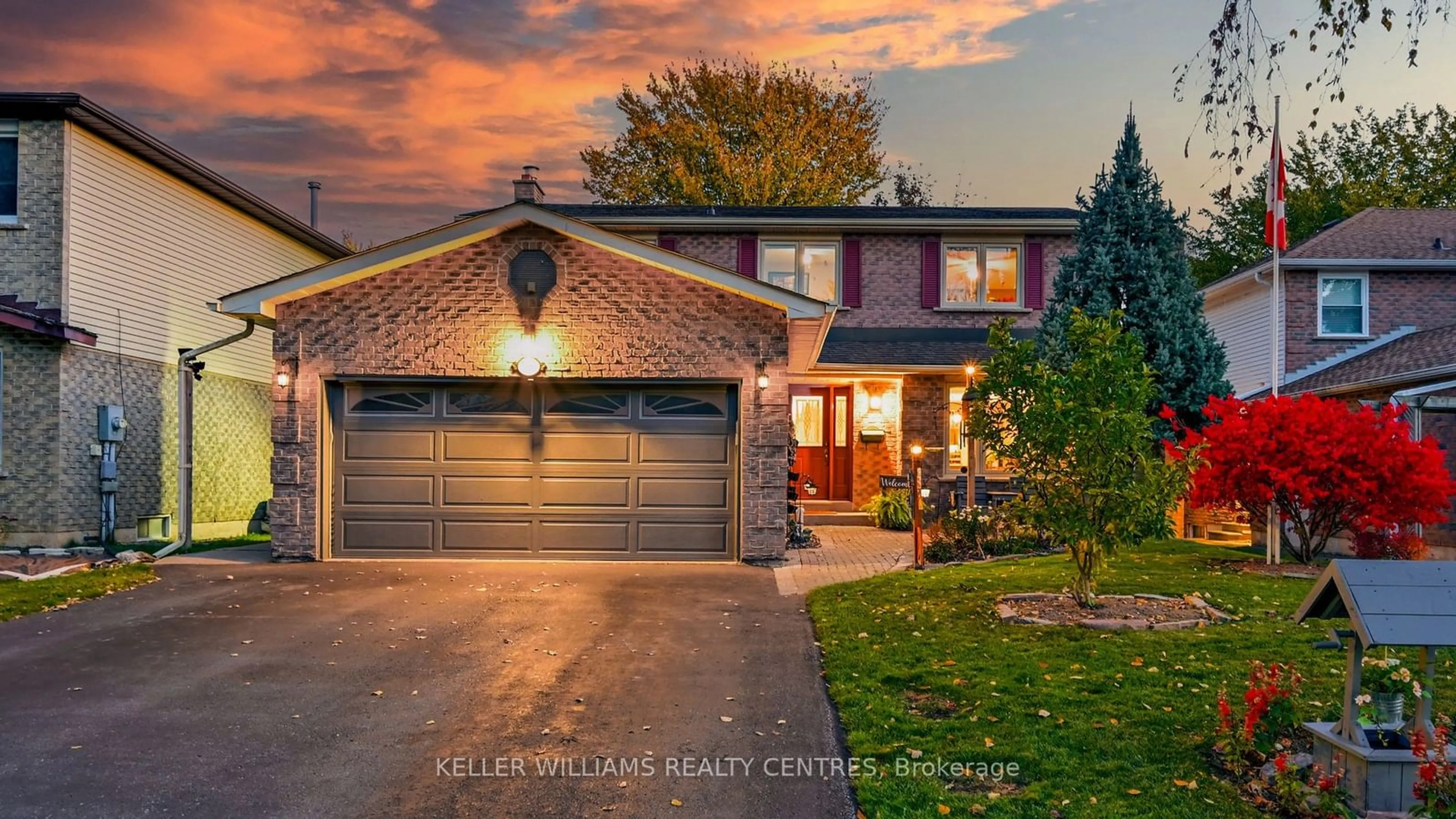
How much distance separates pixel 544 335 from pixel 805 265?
8245 millimetres

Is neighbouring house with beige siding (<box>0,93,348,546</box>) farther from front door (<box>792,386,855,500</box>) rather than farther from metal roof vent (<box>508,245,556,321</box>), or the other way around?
front door (<box>792,386,855,500</box>)

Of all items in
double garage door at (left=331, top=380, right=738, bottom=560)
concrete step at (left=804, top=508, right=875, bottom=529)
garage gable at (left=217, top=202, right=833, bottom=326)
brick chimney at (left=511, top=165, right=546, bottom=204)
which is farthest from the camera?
concrete step at (left=804, top=508, right=875, bottom=529)

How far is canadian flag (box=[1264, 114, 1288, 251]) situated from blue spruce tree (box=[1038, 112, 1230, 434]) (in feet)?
5.15

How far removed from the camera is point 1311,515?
1238 cm


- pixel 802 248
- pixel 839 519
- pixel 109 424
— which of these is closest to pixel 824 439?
pixel 839 519

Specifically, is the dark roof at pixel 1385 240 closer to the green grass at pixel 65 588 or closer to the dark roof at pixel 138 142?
the dark roof at pixel 138 142

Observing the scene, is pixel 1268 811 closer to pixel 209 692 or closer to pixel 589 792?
pixel 589 792

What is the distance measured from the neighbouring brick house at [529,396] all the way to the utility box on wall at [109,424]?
3.62 m

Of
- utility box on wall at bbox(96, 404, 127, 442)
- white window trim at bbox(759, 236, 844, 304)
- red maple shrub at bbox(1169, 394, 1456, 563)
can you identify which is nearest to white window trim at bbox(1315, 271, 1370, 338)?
red maple shrub at bbox(1169, 394, 1456, 563)

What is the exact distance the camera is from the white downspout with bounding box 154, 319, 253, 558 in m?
13.7

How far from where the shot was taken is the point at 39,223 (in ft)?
46.1

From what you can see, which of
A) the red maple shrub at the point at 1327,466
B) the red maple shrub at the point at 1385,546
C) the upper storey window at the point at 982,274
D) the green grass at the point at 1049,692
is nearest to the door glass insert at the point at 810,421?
the upper storey window at the point at 982,274

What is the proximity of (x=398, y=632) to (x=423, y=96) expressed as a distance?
15066mm

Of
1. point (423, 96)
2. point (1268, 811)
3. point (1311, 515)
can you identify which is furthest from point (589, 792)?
point (423, 96)
